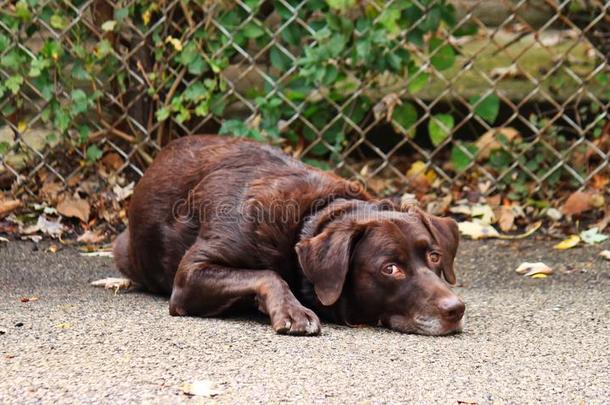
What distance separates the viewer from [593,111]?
602cm

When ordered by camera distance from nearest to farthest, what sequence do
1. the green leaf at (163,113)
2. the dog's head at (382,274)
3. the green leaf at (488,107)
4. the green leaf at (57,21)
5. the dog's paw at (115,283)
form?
the dog's head at (382,274)
the dog's paw at (115,283)
the green leaf at (57,21)
the green leaf at (163,113)
the green leaf at (488,107)

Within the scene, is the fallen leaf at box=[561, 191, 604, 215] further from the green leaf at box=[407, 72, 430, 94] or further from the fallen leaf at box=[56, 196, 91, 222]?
the fallen leaf at box=[56, 196, 91, 222]

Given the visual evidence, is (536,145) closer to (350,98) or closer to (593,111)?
(593,111)

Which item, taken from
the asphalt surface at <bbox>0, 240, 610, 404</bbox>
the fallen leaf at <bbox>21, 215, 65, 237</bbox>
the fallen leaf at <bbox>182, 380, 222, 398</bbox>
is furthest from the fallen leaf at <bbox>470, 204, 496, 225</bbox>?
the fallen leaf at <bbox>182, 380, 222, 398</bbox>

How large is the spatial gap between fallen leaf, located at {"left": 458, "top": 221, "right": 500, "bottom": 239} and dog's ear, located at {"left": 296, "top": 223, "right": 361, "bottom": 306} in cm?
192

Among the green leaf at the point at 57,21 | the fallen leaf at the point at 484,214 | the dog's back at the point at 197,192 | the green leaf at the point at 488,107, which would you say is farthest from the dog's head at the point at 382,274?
the green leaf at the point at 57,21

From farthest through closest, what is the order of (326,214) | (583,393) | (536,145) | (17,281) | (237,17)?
(536,145) < (237,17) < (17,281) < (326,214) < (583,393)

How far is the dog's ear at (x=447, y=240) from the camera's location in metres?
3.96

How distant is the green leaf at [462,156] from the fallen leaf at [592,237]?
77 centimetres

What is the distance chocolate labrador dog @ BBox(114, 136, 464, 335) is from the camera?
373 centimetres

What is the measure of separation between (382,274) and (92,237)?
2.32 meters

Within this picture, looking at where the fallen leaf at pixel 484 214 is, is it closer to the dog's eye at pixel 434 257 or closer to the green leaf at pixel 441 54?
the green leaf at pixel 441 54

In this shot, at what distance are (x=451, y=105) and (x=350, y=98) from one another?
70 centimetres

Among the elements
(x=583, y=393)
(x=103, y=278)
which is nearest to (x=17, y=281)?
(x=103, y=278)
